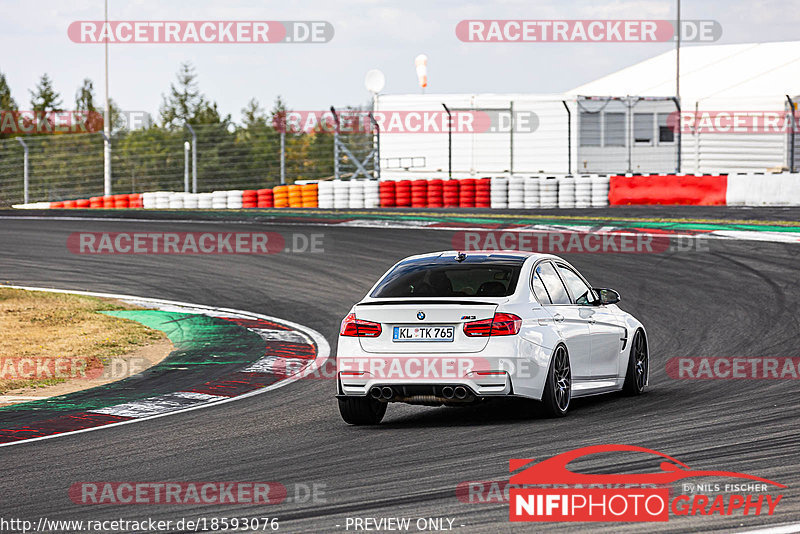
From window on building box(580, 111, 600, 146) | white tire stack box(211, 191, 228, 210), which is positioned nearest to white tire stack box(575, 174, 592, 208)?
window on building box(580, 111, 600, 146)

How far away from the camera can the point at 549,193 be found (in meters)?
33.4

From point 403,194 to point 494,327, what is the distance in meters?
26.4

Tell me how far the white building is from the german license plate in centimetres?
2872

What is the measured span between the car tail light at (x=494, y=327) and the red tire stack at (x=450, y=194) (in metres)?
25.7

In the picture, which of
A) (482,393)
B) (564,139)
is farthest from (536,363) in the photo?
(564,139)

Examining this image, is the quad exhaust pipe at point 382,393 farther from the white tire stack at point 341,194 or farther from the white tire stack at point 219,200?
the white tire stack at point 219,200

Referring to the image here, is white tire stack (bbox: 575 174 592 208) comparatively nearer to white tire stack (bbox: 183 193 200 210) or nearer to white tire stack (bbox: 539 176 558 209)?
white tire stack (bbox: 539 176 558 209)

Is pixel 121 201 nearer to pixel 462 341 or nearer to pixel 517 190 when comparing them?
pixel 517 190

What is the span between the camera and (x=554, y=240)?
24391 millimetres

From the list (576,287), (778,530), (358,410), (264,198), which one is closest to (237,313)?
(576,287)

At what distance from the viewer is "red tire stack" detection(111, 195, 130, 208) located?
1684 inches

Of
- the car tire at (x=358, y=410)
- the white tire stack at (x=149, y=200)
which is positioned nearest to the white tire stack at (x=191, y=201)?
the white tire stack at (x=149, y=200)

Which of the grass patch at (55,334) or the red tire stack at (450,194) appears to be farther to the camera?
the red tire stack at (450,194)

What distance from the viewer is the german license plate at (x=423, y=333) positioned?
9555 mm
